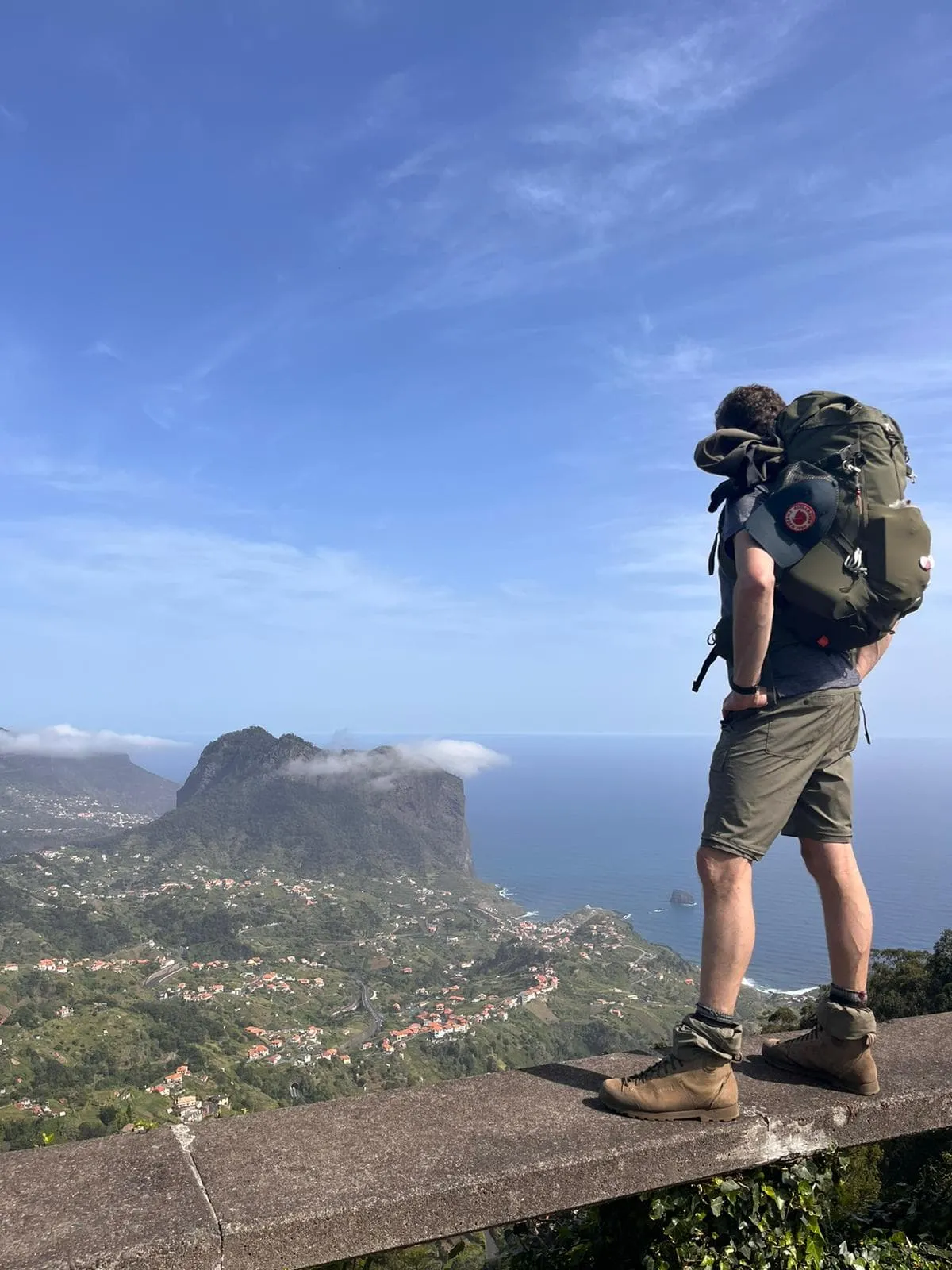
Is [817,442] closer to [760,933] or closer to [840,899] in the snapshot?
[840,899]

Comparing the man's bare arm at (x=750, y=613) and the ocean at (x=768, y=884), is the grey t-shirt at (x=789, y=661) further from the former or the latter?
the ocean at (x=768, y=884)

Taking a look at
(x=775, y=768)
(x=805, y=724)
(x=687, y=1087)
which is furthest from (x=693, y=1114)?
(x=805, y=724)

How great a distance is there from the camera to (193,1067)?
174 ft

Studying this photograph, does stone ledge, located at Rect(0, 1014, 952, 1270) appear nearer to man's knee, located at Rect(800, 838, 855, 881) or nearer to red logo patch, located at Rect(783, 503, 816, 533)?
man's knee, located at Rect(800, 838, 855, 881)

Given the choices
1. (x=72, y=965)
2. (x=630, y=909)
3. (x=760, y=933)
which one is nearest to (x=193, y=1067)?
(x=72, y=965)

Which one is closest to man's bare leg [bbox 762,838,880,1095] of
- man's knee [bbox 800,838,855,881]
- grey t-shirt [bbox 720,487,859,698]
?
man's knee [bbox 800,838,855,881]

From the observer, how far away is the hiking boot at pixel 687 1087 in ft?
7.61

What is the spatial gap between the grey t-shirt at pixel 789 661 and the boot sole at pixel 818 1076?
1315 mm

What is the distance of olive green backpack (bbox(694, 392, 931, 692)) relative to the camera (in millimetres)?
2523

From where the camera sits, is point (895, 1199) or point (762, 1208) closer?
point (762, 1208)

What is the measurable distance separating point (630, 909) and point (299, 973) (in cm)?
5972

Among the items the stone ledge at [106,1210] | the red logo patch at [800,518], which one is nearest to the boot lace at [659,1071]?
the stone ledge at [106,1210]

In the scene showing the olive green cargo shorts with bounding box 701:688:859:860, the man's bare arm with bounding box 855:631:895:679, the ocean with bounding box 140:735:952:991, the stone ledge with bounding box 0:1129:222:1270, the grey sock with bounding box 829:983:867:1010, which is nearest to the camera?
the stone ledge with bounding box 0:1129:222:1270

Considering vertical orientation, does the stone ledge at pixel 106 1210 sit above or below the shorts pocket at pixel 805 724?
below
